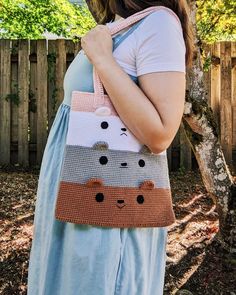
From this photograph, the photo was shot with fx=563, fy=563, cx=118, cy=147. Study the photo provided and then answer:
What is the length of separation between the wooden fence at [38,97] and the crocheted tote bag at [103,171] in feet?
17.2

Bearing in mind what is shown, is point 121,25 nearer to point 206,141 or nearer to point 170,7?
point 170,7

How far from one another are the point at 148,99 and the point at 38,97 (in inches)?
218

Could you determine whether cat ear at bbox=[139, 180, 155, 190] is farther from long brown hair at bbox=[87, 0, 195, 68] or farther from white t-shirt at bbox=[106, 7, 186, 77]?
long brown hair at bbox=[87, 0, 195, 68]

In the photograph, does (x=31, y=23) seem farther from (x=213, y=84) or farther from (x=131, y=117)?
(x=131, y=117)

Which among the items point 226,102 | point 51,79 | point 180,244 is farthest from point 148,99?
point 51,79

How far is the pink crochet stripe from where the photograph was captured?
4.98 feet

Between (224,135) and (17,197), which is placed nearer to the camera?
→ (17,197)

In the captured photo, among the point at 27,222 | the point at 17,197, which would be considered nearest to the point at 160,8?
the point at 27,222

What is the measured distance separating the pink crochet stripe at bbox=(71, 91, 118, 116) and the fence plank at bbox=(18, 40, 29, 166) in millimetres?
5385

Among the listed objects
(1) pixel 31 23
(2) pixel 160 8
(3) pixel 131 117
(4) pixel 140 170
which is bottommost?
(4) pixel 140 170

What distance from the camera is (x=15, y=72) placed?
6887 millimetres

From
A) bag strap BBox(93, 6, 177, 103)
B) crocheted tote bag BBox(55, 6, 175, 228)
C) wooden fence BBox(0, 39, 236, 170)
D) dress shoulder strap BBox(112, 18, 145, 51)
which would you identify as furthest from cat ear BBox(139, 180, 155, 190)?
wooden fence BBox(0, 39, 236, 170)

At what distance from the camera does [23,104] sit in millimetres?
6836

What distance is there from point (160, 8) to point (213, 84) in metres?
5.32
